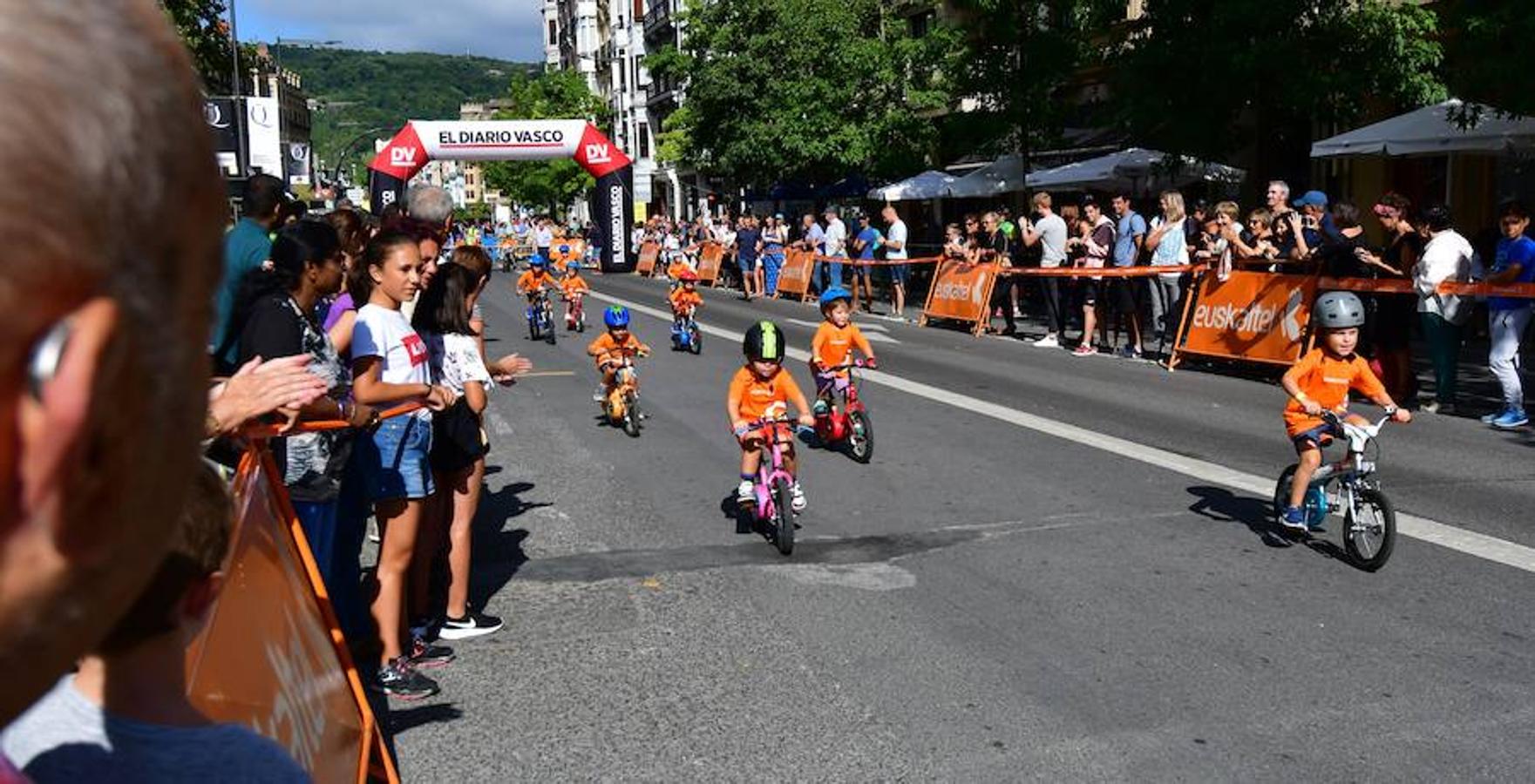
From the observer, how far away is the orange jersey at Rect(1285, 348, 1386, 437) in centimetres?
719

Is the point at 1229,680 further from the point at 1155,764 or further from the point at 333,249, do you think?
the point at 333,249

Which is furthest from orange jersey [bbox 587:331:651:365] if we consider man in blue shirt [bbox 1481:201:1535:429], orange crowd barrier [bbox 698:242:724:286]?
orange crowd barrier [bbox 698:242:724:286]

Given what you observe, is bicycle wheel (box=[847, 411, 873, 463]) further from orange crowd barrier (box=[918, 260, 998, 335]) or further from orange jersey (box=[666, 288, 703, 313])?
orange crowd barrier (box=[918, 260, 998, 335])

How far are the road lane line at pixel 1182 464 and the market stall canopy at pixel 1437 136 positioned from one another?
23.4 feet

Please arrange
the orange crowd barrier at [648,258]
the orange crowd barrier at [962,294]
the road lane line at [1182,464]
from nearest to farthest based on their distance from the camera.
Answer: the road lane line at [1182,464], the orange crowd barrier at [962,294], the orange crowd barrier at [648,258]

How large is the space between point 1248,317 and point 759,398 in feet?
27.0

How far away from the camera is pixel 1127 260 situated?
1689 centimetres

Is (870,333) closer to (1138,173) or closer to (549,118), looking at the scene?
(1138,173)

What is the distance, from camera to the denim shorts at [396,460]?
5215 mm

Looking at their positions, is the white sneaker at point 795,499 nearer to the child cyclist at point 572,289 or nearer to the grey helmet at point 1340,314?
the grey helmet at point 1340,314

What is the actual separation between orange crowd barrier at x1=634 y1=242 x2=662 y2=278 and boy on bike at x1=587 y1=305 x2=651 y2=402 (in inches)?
1138

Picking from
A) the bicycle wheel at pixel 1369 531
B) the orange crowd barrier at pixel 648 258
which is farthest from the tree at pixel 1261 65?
the orange crowd barrier at pixel 648 258

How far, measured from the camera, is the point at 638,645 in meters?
5.66

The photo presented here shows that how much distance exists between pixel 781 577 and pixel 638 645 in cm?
124
